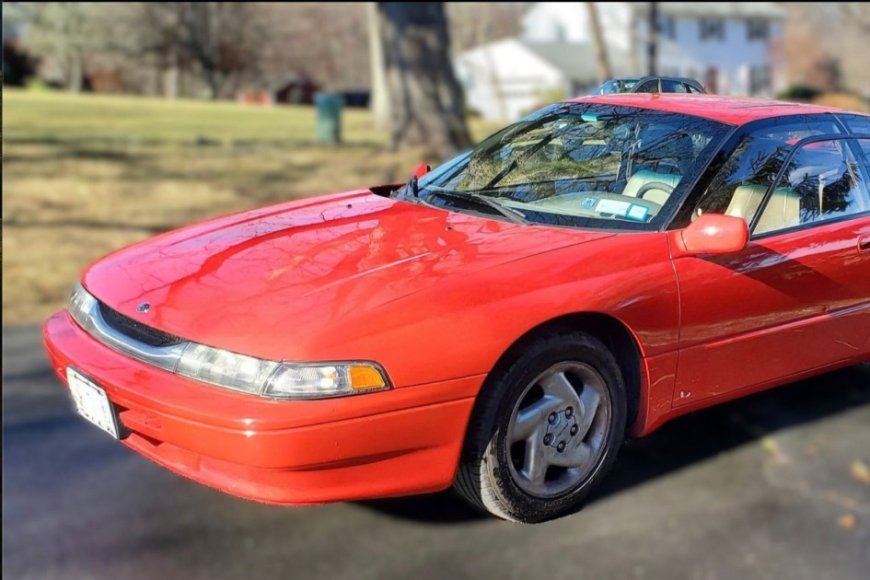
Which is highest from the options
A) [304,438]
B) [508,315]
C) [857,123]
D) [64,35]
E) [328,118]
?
[64,35]

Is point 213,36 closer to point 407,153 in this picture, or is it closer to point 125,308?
point 407,153

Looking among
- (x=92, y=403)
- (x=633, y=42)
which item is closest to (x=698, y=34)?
(x=633, y=42)

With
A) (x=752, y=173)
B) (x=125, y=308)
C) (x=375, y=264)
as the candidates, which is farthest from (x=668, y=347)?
(x=125, y=308)

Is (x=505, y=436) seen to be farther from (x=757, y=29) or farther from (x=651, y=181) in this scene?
(x=757, y=29)

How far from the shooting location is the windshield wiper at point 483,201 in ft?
6.85

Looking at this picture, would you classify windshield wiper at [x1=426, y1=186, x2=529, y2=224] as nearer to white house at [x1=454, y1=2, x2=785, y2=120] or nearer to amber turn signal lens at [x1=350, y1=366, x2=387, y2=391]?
amber turn signal lens at [x1=350, y1=366, x2=387, y2=391]

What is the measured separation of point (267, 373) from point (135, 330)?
485mm

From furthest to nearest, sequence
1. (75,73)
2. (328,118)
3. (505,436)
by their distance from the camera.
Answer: (75,73) < (328,118) < (505,436)

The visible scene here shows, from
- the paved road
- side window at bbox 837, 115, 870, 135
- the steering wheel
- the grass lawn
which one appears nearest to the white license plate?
the steering wheel

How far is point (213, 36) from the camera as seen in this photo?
19453mm

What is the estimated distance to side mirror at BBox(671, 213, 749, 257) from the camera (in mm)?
2018

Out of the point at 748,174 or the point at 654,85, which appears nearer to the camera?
the point at 654,85

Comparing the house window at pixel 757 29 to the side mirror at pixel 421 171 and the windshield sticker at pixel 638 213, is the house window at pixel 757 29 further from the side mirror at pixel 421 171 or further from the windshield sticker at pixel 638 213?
the windshield sticker at pixel 638 213

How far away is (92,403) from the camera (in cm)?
220
